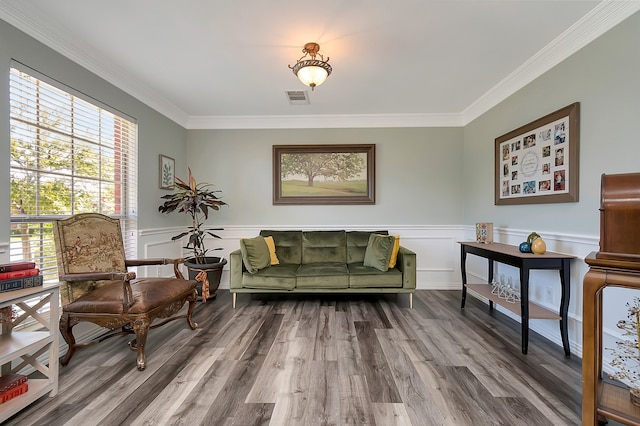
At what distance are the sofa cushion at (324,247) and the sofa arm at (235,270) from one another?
0.92 metres

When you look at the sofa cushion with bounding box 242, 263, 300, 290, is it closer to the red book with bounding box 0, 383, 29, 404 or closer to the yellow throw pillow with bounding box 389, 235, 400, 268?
the yellow throw pillow with bounding box 389, 235, 400, 268

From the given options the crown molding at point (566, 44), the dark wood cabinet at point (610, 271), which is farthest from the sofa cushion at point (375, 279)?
the crown molding at point (566, 44)

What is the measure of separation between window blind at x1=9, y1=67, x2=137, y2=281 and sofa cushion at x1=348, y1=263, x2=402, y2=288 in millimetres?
2826

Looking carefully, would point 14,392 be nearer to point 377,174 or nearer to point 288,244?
point 288,244

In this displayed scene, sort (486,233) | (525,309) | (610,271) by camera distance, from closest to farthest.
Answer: (610,271) → (525,309) → (486,233)

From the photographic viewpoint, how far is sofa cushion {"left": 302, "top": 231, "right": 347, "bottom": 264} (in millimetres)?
3875

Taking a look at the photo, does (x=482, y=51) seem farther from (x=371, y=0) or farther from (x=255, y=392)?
(x=255, y=392)

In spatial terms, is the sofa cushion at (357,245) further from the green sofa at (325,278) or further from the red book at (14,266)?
the red book at (14,266)

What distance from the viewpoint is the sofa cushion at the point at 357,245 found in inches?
152

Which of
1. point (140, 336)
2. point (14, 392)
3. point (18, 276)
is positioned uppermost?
point (18, 276)

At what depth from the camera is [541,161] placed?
2658 millimetres

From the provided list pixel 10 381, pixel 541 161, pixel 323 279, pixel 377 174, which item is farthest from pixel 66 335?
pixel 541 161

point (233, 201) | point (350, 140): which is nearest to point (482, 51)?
point (350, 140)

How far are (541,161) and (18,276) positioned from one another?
13.8ft
